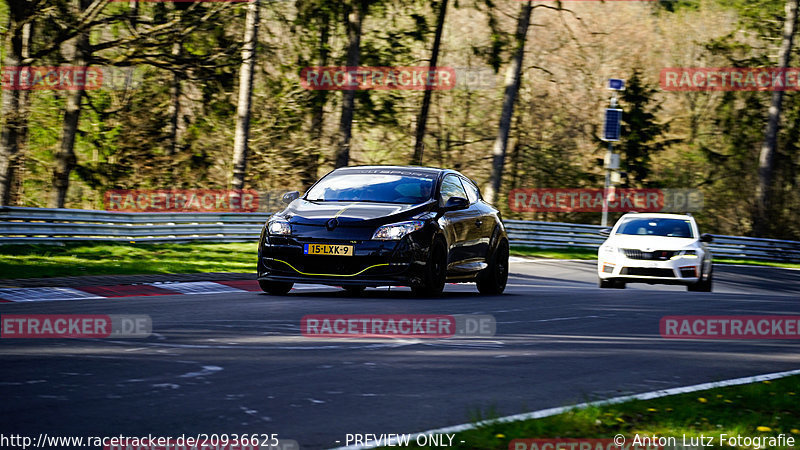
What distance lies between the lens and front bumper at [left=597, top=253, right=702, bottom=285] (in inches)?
729

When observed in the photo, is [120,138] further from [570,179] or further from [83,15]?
[570,179]

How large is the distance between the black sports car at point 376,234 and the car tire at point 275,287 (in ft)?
0.04

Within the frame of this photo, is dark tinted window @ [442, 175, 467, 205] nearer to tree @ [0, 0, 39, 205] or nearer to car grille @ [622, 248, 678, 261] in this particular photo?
car grille @ [622, 248, 678, 261]

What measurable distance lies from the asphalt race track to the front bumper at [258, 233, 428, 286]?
319 mm

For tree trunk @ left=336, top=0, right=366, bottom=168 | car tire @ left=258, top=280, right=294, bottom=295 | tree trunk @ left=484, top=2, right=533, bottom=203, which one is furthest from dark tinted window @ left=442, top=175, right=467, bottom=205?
tree trunk @ left=484, top=2, right=533, bottom=203

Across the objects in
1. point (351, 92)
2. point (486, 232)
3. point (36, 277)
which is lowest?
point (36, 277)

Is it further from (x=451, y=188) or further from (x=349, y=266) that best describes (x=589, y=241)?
(x=349, y=266)

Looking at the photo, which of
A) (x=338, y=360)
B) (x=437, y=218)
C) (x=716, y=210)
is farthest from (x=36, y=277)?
(x=716, y=210)

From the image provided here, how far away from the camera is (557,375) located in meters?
7.77

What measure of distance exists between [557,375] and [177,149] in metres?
25.4

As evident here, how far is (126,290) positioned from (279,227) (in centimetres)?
238

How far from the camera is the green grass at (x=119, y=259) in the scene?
15359 millimetres

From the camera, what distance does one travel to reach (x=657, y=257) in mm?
18531

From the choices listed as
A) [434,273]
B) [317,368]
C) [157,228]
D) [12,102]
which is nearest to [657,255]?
[434,273]
